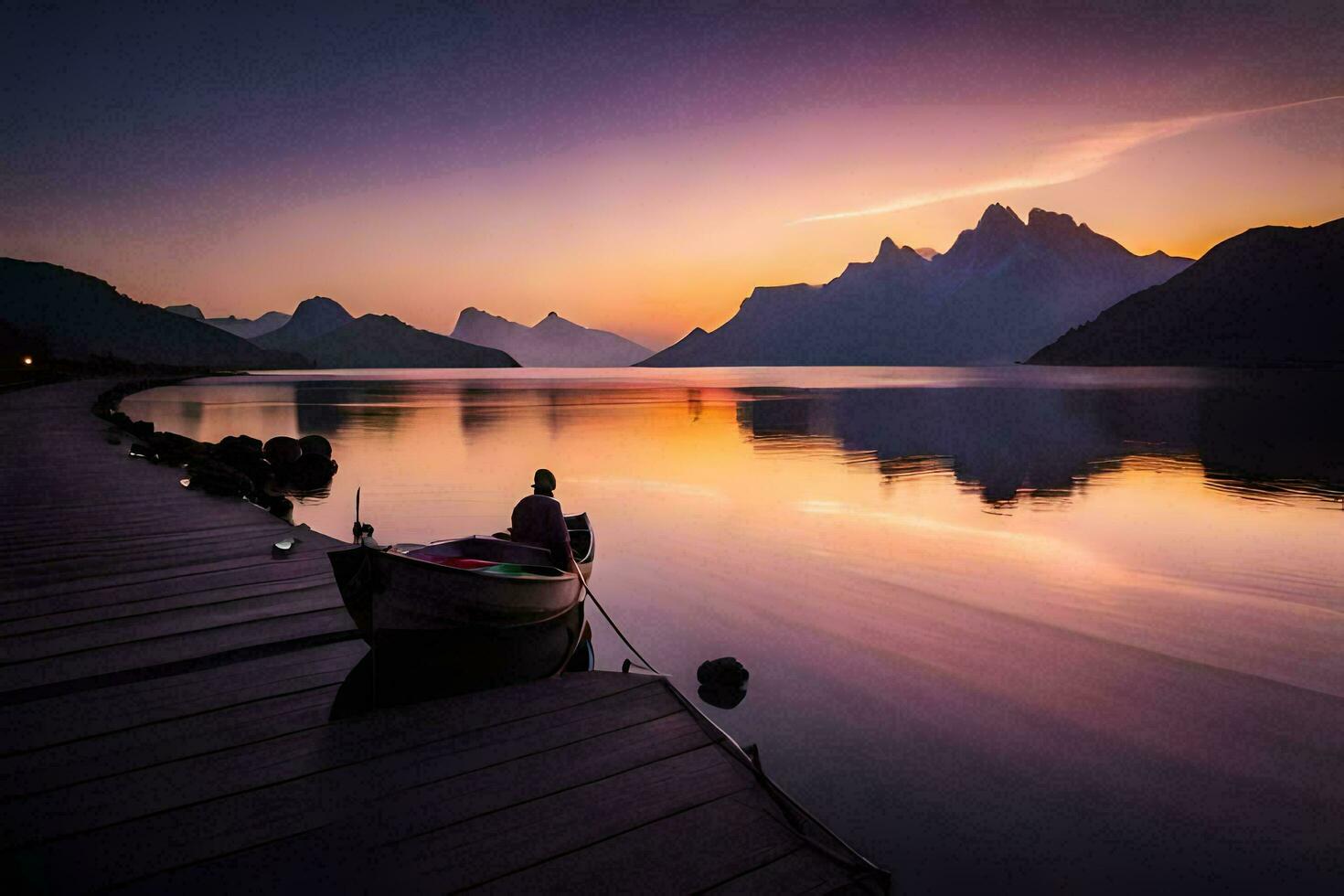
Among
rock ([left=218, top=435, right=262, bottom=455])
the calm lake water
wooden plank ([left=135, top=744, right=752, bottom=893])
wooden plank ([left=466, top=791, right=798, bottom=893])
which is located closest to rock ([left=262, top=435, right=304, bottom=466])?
rock ([left=218, top=435, right=262, bottom=455])

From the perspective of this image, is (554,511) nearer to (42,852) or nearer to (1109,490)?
(42,852)

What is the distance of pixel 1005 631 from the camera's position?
12.8 metres

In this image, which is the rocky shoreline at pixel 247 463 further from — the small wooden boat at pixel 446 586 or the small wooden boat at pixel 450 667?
the small wooden boat at pixel 450 667

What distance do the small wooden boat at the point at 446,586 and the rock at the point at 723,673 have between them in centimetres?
303

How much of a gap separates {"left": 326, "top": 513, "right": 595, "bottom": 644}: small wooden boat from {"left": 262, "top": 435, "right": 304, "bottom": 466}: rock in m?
25.8

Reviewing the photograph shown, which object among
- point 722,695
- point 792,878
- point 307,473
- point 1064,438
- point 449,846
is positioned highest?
point 449,846

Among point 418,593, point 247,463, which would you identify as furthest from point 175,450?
point 418,593

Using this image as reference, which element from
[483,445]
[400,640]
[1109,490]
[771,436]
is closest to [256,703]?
[400,640]

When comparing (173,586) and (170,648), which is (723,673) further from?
(173,586)

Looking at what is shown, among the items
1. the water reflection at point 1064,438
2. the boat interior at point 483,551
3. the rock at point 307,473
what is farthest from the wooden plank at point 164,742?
the rock at point 307,473

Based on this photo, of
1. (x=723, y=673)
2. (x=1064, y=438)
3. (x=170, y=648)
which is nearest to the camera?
(x=170, y=648)

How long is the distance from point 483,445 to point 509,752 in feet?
132

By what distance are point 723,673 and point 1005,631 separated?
604 centimetres

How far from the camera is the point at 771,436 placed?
163ft
